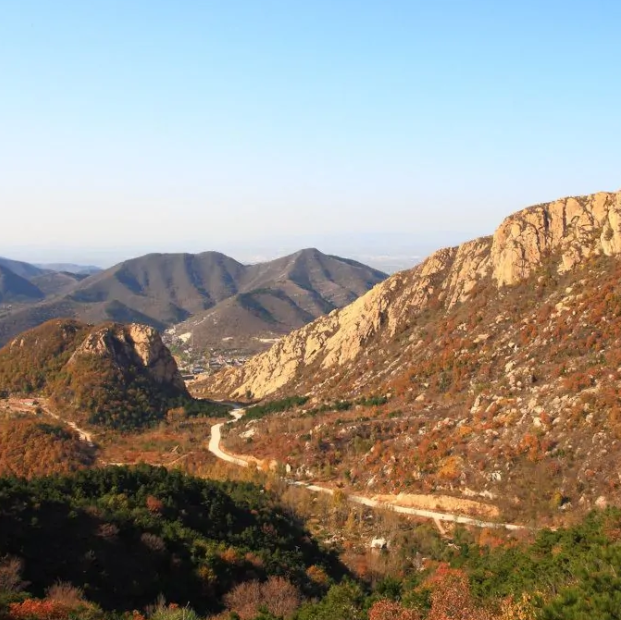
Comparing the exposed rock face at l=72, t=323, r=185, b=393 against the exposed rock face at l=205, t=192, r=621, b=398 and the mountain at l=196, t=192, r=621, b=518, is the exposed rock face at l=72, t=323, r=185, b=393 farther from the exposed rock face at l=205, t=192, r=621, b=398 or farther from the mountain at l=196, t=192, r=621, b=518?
the exposed rock face at l=205, t=192, r=621, b=398

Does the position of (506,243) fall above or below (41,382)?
above

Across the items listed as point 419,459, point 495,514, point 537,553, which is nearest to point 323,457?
point 419,459

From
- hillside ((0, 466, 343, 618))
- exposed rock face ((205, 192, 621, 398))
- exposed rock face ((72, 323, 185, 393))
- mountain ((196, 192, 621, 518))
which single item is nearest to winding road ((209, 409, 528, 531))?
mountain ((196, 192, 621, 518))

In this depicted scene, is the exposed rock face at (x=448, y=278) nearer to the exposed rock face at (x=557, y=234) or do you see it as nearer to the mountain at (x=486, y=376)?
the exposed rock face at (x=557, y=234)

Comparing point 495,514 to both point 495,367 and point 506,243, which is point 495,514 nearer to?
point 495,367

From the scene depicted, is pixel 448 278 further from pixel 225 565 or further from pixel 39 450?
pixel 225 565

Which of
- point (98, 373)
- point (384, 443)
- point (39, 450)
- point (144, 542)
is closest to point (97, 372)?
point (98, 373)
